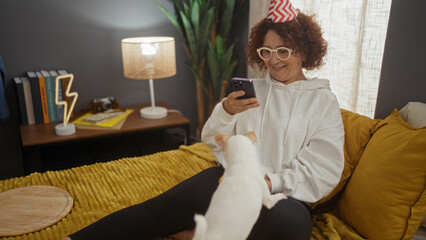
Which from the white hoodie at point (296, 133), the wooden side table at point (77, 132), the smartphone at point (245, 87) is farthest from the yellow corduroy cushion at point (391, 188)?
the wooden side table at point (77, 132)

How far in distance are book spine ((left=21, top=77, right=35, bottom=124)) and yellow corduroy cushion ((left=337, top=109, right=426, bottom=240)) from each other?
1977mm

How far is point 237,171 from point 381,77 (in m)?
1.03

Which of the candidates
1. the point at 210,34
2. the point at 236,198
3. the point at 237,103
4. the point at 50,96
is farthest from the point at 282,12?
the point at 50,96

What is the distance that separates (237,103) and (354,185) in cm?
54

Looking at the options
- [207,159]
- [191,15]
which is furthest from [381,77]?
[191,15]

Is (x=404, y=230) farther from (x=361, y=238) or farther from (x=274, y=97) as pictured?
(x=274, y=97)

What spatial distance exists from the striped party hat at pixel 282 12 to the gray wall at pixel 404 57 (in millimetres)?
453

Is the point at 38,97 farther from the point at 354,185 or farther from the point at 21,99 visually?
the point at 354,185

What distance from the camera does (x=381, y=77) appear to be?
1525 mm

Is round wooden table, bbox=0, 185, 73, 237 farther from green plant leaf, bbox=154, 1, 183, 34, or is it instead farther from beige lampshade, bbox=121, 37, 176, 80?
green plant leaf, bbox=154, 1, 183, 34

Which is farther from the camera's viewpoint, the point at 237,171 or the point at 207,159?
the point at 207,159

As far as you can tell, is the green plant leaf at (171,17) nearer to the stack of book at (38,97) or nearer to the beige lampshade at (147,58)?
the beige lampshade at (147,58)

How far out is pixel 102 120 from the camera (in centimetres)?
233

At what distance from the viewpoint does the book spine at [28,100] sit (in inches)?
86.7
